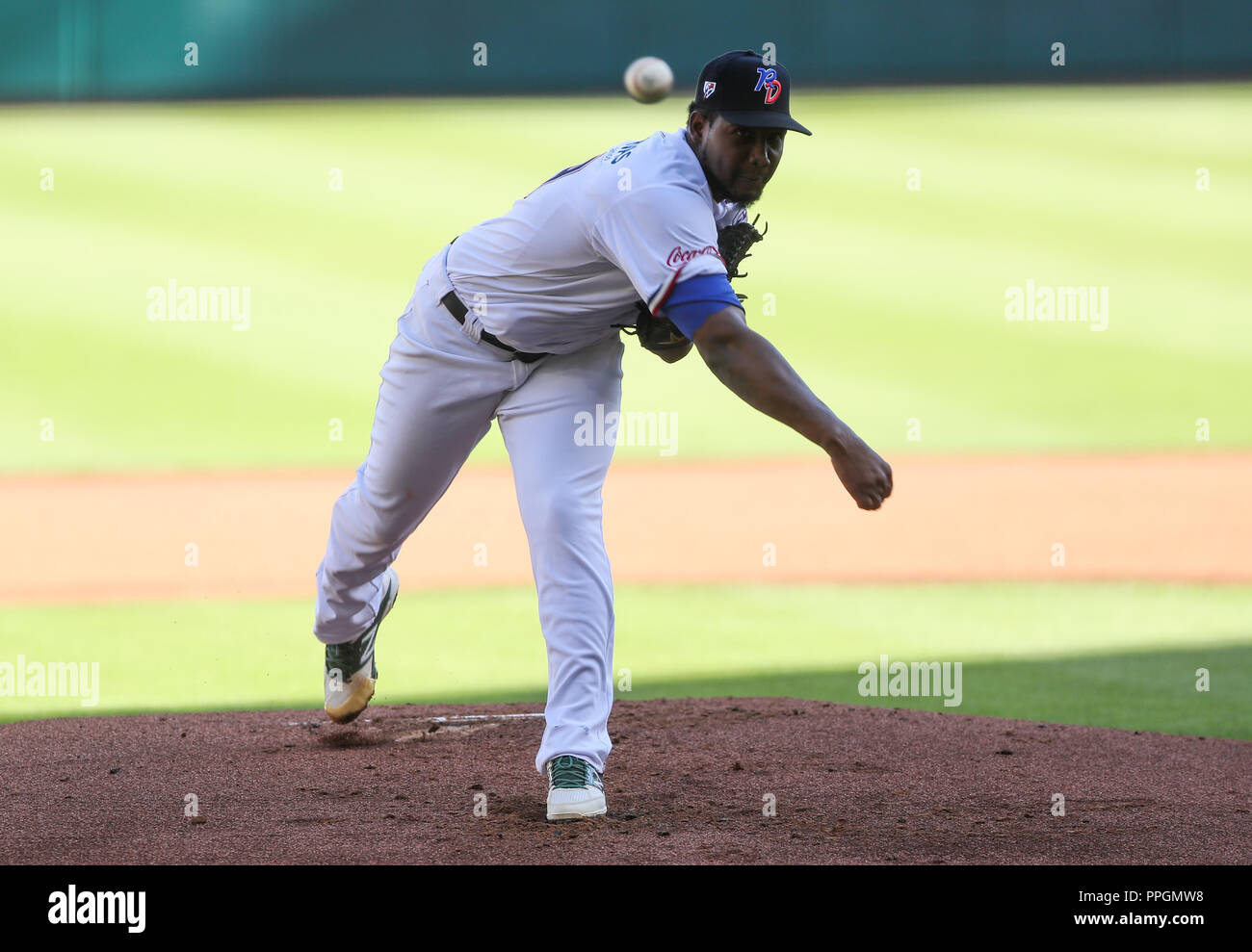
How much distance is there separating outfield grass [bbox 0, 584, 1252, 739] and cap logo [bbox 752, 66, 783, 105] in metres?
2.83

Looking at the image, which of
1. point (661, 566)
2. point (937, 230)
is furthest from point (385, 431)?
point (937, 230)

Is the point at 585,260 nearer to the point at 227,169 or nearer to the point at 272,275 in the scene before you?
the point at 272,275

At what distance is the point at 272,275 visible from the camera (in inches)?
608

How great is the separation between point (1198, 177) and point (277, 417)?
36.9 feet

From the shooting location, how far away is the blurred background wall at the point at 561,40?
17.0 m

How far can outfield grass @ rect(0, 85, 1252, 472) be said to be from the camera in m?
12.8

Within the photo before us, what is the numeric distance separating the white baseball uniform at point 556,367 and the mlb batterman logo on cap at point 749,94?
152mm

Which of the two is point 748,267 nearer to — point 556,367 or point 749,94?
point 556,367

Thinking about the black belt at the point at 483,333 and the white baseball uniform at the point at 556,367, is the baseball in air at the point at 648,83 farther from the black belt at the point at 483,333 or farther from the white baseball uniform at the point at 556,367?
the black belt at the point at 483,333

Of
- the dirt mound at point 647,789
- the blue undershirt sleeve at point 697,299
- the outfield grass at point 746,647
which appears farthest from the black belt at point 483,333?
the outfield grass at point 746,647

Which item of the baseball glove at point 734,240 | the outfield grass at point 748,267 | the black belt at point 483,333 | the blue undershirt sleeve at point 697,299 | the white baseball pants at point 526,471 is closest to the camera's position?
the blue undershirt sleeve at point 697,299

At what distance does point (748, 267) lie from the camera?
15.5m

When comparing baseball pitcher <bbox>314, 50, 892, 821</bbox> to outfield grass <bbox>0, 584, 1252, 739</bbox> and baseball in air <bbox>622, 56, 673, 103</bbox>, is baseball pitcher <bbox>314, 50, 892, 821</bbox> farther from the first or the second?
baseball in air <bbox>622, 56, 673, 103</bbox>

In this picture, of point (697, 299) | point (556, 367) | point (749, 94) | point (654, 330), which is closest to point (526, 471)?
point (556, 367)
